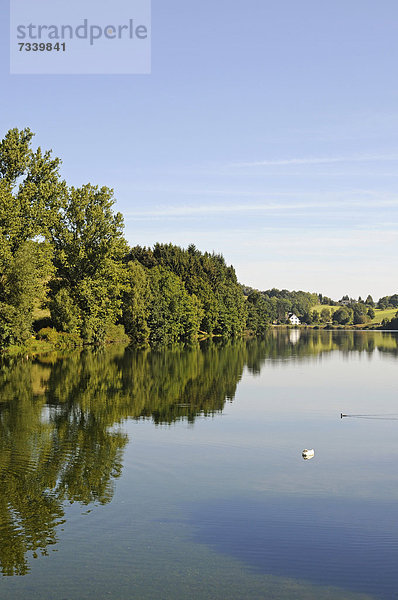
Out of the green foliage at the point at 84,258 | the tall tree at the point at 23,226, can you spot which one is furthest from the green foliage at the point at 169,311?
the tall tree at the point at 23,226

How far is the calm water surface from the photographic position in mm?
13477

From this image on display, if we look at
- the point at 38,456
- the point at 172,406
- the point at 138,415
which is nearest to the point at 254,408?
the point at 172,406

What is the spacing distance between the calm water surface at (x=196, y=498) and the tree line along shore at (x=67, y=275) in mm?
34442

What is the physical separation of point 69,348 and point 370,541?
8173 cm

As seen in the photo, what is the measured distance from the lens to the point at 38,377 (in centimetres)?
5138

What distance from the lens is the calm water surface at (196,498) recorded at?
531 inches

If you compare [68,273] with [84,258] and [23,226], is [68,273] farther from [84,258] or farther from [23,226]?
[23,226]

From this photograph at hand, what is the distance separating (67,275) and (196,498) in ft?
259

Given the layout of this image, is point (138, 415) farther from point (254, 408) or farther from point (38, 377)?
point (38, 377)

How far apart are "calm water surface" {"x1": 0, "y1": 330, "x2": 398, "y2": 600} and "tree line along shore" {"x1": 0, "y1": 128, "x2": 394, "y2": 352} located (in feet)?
113

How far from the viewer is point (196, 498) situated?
19.2 metres

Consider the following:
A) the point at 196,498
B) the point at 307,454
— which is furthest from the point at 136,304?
the point at 196,498

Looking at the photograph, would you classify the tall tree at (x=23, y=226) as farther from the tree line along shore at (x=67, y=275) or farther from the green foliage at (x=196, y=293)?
the green foliage at (x=196, y=293)

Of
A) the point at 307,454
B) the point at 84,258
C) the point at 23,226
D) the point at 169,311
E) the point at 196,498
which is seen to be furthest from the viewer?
the point at 169,311
